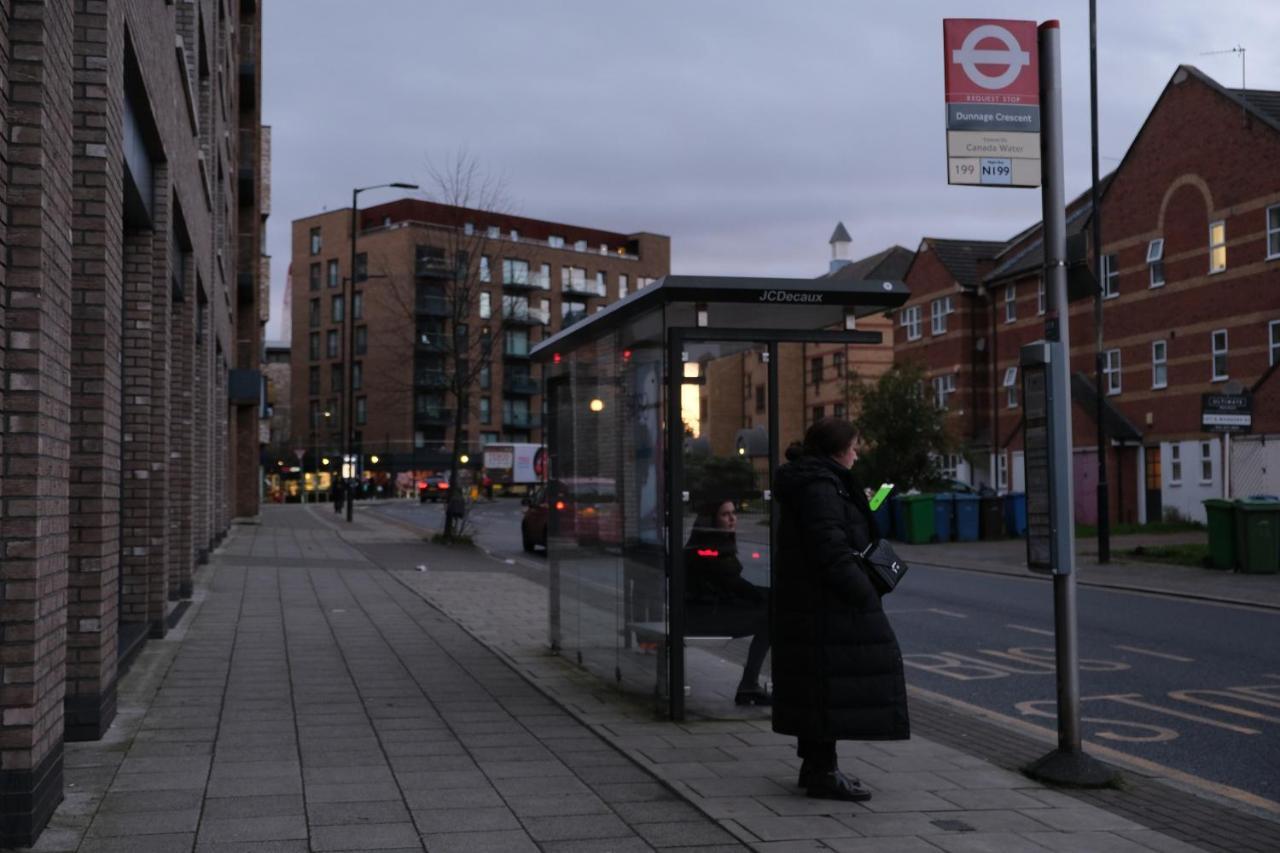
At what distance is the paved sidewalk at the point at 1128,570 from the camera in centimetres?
1795

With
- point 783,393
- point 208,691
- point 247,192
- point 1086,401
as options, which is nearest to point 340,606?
point 208,691

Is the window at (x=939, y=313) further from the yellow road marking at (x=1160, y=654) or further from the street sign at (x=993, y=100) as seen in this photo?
the street sign at (x=993, y=100)

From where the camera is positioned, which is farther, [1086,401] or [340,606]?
[1086,401]

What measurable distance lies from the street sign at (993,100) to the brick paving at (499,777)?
3.19 m

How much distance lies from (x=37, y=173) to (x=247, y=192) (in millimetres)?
33666

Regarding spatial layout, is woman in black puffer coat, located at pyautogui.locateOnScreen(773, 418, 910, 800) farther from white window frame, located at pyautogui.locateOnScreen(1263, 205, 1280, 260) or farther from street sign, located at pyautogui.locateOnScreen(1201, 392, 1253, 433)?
white window frame, located at pyautogui.locateOnScreen(1263, 205, 1280, 260)

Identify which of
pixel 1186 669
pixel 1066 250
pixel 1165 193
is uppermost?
pixel 1165 193

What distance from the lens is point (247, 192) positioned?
37594 mm

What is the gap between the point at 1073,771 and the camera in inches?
262

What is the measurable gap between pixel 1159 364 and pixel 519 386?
61548 mm

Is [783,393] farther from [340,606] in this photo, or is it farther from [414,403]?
[414,403]

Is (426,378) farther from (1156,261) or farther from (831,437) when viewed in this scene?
(831,437)

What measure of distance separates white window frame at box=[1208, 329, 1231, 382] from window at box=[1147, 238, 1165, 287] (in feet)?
9.16

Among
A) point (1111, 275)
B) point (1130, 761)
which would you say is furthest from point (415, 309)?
point (1130, 761)
